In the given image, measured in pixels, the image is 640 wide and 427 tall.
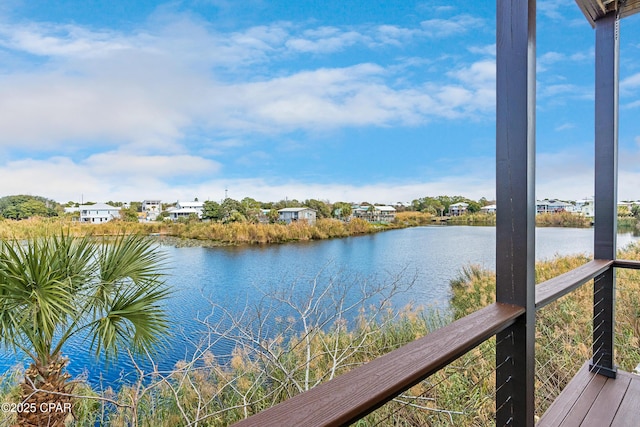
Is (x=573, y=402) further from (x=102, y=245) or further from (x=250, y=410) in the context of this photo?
(x=102, y=245)

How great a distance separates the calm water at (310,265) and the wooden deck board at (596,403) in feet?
5.14

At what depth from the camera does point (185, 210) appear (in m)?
4.91

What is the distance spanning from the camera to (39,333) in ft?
7.45

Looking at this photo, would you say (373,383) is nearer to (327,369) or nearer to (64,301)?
(64,301)

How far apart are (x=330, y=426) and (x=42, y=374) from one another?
284cm

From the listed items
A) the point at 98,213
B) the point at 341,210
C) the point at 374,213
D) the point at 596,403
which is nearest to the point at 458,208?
the point at 374,213

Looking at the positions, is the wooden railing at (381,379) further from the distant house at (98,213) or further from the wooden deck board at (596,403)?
the distant house at (98,213)

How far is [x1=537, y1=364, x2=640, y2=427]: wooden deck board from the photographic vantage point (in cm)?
138

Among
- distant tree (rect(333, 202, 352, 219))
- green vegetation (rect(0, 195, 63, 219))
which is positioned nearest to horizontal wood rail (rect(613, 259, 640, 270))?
green vegetation (rect(0, 195, 63, 219))

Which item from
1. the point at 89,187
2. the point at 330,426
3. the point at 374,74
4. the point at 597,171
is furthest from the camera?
the point at 374,74

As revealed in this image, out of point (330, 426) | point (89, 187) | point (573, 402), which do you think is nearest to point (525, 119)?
point (330, 426)

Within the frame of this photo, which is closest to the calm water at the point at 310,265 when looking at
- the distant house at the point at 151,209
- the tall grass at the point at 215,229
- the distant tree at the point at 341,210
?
the tall grass at the point at 215,229

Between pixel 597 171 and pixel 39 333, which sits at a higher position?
pixel 597 171

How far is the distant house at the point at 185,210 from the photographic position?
464cm
